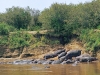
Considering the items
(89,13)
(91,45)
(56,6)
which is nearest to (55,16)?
(56,6)

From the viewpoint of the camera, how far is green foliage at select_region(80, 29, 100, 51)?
159 feet

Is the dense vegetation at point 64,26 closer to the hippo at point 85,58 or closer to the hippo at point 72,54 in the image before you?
the hippo at point 72,54

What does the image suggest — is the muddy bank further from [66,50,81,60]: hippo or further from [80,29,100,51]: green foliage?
[66,50,81,60]: hippo

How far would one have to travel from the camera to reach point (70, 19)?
56.5 meters

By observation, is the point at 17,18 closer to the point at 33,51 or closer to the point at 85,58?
the point at 33,51

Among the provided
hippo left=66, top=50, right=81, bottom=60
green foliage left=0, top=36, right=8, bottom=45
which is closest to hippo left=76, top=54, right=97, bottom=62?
hippo left=66, top=50, right=81, bottom=60

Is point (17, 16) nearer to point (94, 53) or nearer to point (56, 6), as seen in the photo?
point (56, 6)

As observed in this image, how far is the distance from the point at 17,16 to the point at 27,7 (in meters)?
11.5

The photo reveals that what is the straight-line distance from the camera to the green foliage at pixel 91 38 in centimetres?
4834

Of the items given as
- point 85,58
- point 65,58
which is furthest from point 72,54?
point 85,58

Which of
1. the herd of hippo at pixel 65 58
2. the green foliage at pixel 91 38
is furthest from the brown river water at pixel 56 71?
the green foliage at pixel 91 38

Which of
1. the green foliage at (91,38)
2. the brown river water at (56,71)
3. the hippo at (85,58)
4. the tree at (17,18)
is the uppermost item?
the tree at (17,18)

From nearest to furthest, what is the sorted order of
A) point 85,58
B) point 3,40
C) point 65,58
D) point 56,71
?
point 56,71 → point 85,58 → point 65,58 → point 3,40

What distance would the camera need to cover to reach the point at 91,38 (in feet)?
166
